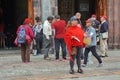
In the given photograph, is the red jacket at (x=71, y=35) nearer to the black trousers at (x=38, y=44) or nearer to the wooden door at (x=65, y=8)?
the black trousers at (x=38, y=44)

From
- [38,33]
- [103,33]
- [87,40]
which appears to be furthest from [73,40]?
[38,33]

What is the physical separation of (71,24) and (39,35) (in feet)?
18.4

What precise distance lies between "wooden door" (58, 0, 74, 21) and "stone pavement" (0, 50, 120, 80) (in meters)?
6.23

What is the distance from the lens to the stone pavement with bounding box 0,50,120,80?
42.4 feet

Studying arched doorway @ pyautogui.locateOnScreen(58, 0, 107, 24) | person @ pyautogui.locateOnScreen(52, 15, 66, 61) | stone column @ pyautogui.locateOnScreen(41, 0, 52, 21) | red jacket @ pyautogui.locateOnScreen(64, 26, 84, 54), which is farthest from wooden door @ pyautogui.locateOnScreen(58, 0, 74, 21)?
red jacket @ pyautogui.locateOnScreen(64, 26, 84, 54)

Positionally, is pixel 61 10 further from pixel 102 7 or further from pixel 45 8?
pixel 45 8

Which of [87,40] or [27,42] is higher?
[87,40]

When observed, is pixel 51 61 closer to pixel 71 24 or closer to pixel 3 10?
pixel 71 24

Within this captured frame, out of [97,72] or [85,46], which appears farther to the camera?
[85,46]

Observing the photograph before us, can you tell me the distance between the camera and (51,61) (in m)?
16.6

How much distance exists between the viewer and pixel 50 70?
14.3 meters

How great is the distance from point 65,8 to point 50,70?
9818 millimetres

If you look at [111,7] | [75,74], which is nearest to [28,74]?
[75,74]

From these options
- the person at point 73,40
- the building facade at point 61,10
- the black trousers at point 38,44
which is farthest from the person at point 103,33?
the person at point 73,40
